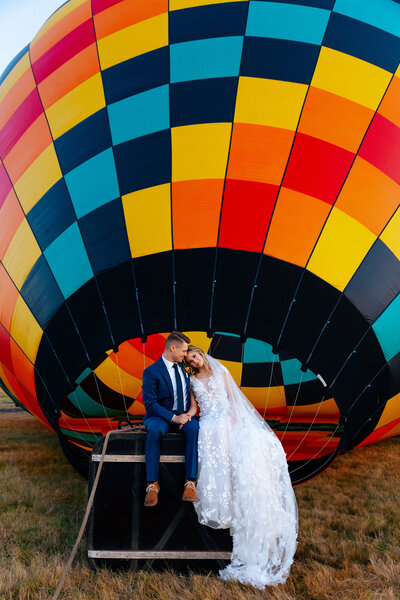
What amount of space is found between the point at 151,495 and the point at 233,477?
41cm

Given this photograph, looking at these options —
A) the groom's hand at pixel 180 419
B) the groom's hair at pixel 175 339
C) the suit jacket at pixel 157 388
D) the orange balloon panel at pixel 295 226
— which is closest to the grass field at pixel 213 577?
the groom's hand at pixel 180 419

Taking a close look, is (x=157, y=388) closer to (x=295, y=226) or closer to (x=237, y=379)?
(x=295, y=226)

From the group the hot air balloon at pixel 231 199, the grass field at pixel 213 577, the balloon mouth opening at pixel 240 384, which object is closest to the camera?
the grass field at pixel 213 577

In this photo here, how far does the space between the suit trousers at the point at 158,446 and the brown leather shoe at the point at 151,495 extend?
0.12 ft

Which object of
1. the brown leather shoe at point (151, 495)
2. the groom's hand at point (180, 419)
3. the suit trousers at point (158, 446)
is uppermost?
the groom's hand at point (180, 419)

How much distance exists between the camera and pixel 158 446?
252cm

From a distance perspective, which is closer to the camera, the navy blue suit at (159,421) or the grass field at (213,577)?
the grass field at (213,577)

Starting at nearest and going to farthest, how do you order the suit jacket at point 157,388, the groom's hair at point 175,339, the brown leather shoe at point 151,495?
1. the brown leather shoe at point 151,495
2. the suit jacket at point 157,388
3. the groom's hair at point 175,339

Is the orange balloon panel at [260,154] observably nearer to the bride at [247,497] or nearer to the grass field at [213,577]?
the bride at [247,497]

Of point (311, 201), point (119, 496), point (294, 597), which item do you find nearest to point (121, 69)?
point (311, 201)

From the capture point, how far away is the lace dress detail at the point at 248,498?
247cm

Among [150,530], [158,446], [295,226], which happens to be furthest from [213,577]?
[295,226]

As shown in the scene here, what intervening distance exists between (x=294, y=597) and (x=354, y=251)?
6.33 ft

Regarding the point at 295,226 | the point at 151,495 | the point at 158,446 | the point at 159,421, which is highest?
the point at 295,226
